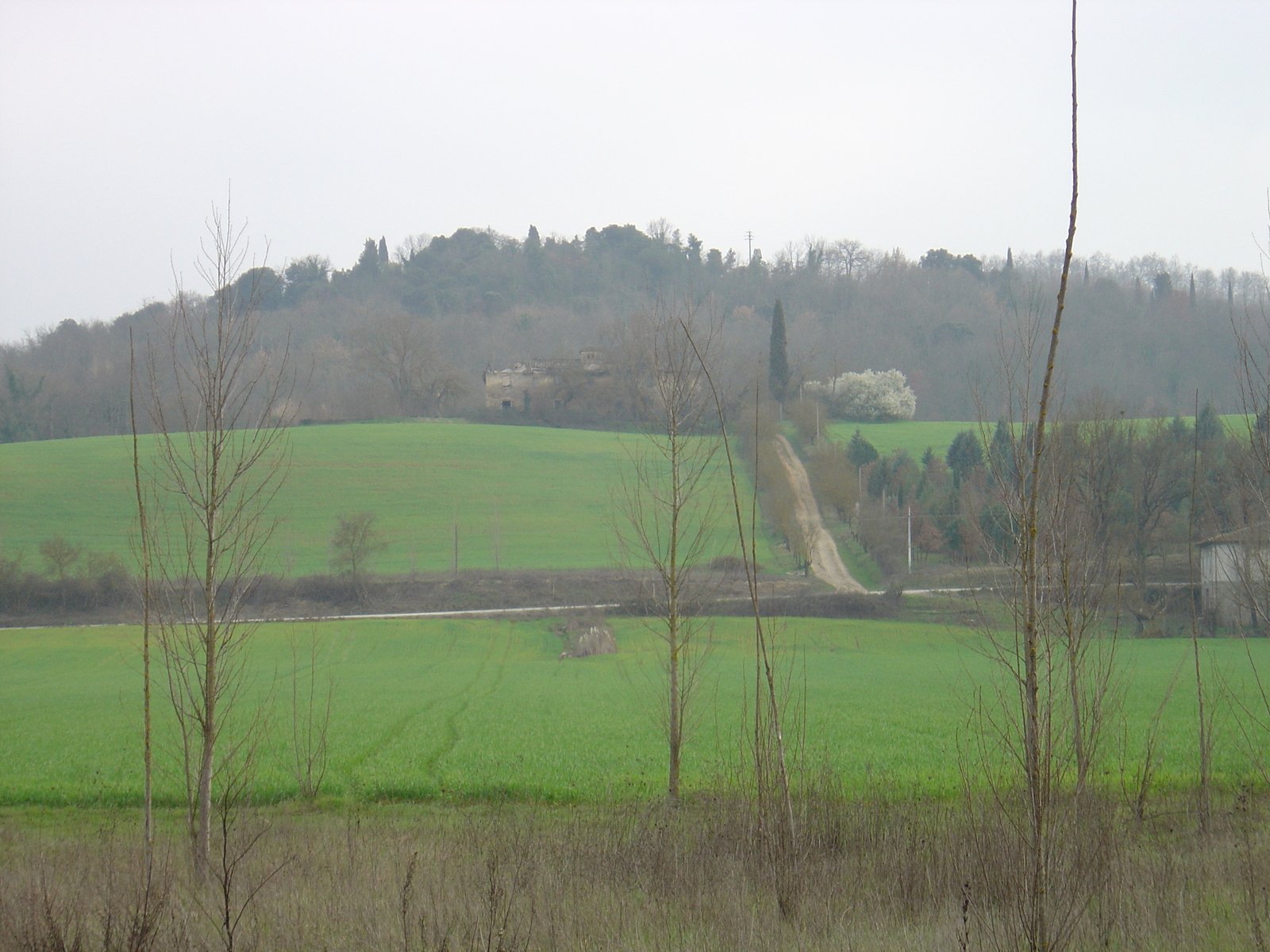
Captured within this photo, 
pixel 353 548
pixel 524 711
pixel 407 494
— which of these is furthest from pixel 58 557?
pixel 524 711

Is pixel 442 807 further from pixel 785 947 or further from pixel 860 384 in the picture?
pixel 860 384

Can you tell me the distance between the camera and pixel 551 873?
606 centimetres

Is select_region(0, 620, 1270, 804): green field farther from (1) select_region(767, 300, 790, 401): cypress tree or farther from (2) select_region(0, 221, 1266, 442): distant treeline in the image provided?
(1) select_region(767, 300, 790, 401): cypress tree

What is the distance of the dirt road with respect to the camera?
41.3 m

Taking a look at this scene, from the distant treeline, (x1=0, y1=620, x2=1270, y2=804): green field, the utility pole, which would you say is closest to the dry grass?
(x1=0, y1=620, x2=1270, y2=804): green field

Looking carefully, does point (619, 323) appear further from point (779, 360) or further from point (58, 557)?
point (58, 557)

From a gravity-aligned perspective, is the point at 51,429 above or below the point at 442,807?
above

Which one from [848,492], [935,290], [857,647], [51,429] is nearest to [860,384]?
[848,492]

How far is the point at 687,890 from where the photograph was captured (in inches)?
223

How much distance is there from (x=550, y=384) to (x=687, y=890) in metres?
76.2

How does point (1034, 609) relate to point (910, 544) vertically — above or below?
above

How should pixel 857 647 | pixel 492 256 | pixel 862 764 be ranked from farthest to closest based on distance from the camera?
pixel 492 256
pixel 857 647
pixel 862 764

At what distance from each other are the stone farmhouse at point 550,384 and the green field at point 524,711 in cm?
4491

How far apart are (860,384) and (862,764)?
64.9 meters
